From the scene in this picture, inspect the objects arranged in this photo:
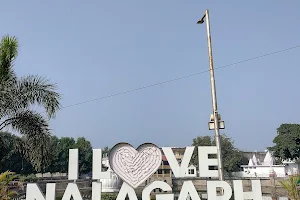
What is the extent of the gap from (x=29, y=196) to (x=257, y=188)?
6757 mm

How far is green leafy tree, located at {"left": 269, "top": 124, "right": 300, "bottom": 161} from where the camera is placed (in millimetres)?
44406

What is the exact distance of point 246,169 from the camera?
57531mm

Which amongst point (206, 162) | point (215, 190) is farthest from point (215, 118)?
point (215, 190)

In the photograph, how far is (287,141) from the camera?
44.7 metres

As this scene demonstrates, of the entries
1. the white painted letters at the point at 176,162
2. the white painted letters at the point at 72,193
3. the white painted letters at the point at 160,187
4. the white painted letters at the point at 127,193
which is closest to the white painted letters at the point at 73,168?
the white painted letters at the point at 72,193

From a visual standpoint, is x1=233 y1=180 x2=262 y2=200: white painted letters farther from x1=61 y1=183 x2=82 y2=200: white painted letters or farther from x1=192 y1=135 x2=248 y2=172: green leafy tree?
x1=192 y1=135 x2=248 y2=172: green leafy tree

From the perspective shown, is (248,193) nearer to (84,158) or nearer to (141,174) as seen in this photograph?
(141,174)

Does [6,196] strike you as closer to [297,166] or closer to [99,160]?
[99,160]

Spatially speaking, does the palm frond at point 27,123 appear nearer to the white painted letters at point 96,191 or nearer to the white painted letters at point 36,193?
the white painted letters at point 36,193

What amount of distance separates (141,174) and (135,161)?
16.4 inches

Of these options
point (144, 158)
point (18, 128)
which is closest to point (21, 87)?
point (18, 128)

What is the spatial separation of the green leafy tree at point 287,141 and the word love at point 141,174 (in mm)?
40521

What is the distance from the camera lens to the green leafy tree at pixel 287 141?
4441 centimetres

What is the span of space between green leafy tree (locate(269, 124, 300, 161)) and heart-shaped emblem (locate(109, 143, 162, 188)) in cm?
4193
